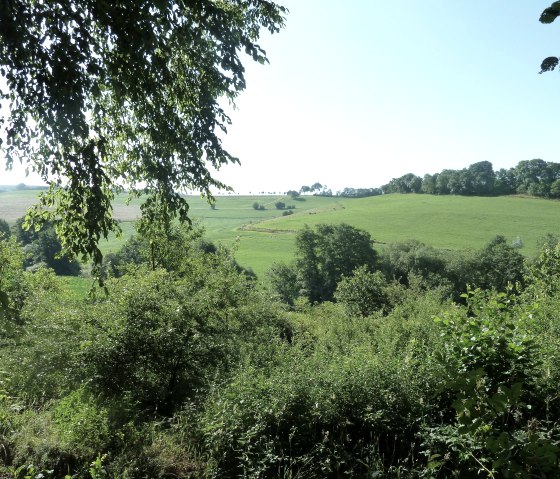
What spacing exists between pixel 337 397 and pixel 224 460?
1430 millimetres

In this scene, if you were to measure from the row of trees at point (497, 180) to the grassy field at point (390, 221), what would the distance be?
4.72 m

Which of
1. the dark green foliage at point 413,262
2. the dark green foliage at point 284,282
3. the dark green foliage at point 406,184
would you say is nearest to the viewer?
the dark green foliage at point 413,262

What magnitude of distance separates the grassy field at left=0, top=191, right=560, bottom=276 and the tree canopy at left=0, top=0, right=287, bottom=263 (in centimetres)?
4248

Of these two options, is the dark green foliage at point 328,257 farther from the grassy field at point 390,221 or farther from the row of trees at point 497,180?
the row of trees at point 497,180

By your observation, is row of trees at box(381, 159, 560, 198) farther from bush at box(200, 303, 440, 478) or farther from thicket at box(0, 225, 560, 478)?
bush at box(200, 303, 440, 478)

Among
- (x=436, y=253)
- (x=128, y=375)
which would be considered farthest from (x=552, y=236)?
(x=128, y=375)

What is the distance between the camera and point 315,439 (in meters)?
4.62

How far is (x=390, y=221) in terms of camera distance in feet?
226

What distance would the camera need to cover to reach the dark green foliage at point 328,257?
49031mm

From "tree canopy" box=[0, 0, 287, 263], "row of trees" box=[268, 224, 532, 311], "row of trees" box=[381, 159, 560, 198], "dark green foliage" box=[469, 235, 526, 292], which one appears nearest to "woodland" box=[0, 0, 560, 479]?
"tree canopy" box=[0, 0, 287, 263]

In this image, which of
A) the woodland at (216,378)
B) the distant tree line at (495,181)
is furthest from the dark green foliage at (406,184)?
the woodland at (216,378)

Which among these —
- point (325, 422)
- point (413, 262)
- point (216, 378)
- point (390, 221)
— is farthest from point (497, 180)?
point (325, 422)

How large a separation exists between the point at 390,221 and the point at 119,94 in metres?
67.6

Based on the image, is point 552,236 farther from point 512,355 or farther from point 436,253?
point 512,355
